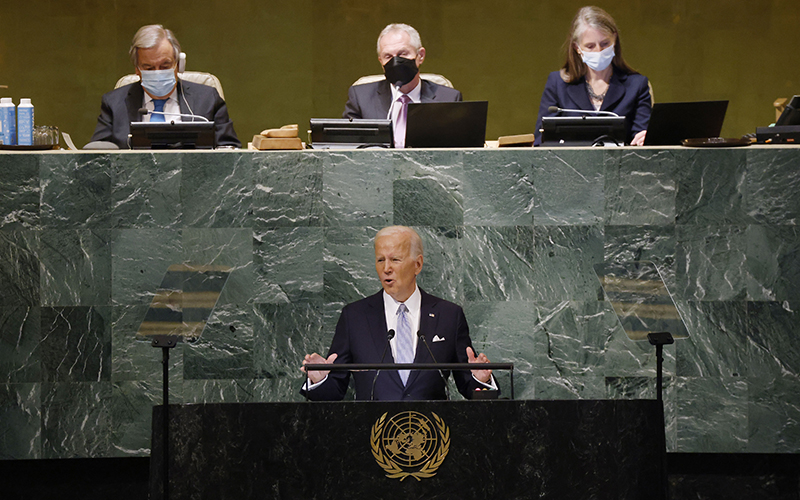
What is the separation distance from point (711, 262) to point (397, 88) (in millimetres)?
1987

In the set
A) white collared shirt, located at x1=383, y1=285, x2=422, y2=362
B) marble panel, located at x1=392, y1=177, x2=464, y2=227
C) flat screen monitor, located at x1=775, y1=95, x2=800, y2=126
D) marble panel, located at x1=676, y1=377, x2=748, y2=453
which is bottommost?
marble panel, located at x1=676, y1=377, x2=748, y2=453

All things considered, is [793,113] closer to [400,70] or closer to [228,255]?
[400,70]

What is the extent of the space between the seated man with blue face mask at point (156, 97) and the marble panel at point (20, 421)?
4.99 feet

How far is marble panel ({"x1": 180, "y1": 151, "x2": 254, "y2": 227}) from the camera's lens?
10.9 feet

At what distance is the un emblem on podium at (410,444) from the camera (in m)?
2.57

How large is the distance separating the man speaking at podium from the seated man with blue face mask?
1444 mm

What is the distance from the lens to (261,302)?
3316 millimetres

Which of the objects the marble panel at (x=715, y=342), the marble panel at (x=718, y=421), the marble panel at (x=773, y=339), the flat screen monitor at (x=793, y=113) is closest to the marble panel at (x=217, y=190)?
the marble panel at (x=715, y=342)

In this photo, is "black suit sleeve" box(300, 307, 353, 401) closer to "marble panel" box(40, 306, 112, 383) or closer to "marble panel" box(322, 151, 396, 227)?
"marble panel" box(322, 151, 396, 227)

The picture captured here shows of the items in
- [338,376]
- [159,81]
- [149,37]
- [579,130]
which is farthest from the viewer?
[159,81]

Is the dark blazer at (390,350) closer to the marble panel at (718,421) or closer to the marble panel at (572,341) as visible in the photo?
the marble panel at (572,341)

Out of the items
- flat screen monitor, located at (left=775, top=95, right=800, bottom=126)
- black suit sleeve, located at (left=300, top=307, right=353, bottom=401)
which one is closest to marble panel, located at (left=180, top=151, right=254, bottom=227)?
black suit sleeve, located at (left=300, top=307, right=353, bottom=401)

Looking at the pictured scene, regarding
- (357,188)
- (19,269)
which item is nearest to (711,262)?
(357,188)

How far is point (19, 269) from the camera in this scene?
3.27 meters
